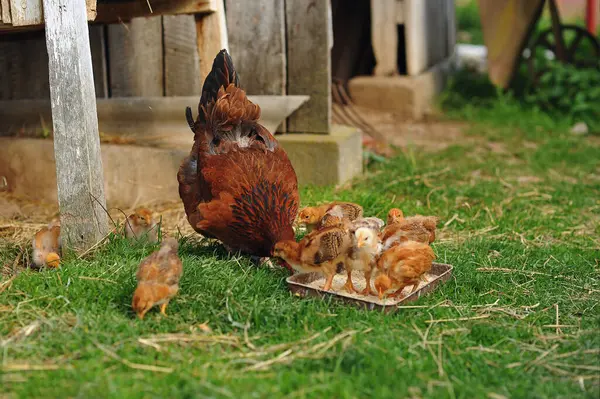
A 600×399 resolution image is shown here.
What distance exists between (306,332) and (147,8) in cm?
282

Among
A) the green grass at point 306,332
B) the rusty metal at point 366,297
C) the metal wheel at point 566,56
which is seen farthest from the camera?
the metal wheel at point 566,56

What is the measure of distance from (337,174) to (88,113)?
2250 mm

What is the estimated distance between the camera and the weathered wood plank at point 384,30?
8.30 meters

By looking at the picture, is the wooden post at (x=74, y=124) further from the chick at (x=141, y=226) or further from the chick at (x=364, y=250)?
the chick at (x=364, y=250)

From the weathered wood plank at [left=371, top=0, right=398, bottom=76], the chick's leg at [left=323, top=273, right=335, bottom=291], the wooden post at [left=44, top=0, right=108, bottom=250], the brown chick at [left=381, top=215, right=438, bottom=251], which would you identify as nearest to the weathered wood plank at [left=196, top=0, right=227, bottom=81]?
the wooden post at [left=44, top=0, right=108, bottom=250]

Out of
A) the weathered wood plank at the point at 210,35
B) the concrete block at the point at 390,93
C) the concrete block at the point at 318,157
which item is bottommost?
the concrete block at the point at 318,157

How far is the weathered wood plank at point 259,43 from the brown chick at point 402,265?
2.67 m

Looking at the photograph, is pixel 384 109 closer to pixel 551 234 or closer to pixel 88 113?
pixel 551 234

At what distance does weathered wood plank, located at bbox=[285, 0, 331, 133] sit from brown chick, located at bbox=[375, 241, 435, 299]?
2517 mm

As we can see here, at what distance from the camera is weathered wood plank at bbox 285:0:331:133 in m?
5.66

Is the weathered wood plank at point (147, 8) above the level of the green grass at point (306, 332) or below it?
above

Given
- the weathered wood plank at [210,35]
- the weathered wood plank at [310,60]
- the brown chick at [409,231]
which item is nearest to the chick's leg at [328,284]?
the brown chick at [409,231]

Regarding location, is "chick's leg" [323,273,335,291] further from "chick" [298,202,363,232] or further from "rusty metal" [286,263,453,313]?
"chick" [298,202,363,232]

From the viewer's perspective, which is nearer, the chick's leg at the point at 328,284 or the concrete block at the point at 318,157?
the chick's leg at the point at 328,284
